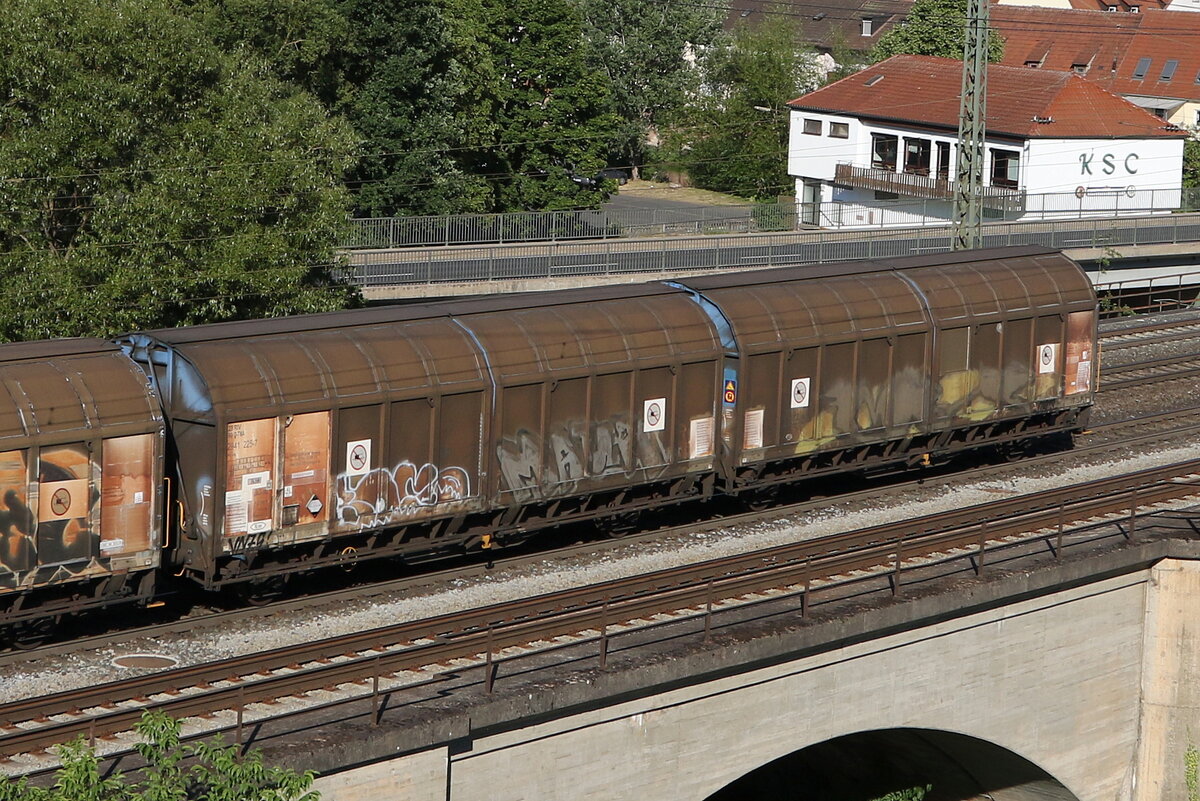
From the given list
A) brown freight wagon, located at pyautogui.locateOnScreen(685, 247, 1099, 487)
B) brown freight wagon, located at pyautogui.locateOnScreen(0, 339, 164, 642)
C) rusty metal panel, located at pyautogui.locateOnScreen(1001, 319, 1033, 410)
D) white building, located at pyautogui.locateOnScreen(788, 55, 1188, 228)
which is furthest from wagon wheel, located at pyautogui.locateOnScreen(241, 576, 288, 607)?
white building, located at pyautogui.locateOnScreen(788, 55, 1188, 228)

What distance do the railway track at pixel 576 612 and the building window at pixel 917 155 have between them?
43.8 meters

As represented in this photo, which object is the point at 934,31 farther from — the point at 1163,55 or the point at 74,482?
the point at 74,482

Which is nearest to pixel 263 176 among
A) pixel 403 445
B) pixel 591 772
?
pixel 403 445

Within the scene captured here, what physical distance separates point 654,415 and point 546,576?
3.17 metres

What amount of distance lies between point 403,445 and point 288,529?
77.3 inches

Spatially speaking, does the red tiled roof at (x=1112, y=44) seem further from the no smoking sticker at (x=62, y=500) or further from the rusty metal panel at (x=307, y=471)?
the no smoking sticker at (x=62, y=500)

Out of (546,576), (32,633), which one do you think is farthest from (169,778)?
(546,576)

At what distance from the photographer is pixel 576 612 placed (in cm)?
1872

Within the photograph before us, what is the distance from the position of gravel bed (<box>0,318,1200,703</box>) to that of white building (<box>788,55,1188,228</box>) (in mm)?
35212

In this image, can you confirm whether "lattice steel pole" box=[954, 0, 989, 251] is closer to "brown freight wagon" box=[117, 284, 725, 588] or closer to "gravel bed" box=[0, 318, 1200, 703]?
"gravel bed" box=[0, 318, 1200, 703]

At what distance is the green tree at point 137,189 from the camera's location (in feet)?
90.8

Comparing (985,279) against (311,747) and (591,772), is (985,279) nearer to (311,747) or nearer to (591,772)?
(591,772)

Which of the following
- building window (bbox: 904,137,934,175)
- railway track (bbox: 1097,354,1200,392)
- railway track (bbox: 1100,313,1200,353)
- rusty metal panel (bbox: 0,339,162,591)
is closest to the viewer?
rusty metal panel (bbox: 0,339,162,591)

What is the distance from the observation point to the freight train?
734 inches
